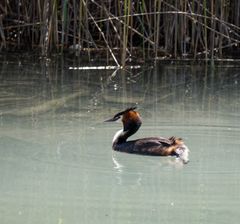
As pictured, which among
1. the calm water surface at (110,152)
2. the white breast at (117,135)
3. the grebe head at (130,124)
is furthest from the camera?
the grebe head at (130,124)

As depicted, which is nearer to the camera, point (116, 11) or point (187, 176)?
point (187, 176)

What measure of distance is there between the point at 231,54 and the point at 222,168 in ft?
18.9

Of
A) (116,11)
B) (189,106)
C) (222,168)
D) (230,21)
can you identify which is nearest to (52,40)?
(116,11)

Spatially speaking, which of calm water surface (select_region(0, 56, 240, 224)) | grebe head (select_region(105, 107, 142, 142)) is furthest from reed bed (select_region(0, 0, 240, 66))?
grebe head (select_region(105, 107, 142, 142))

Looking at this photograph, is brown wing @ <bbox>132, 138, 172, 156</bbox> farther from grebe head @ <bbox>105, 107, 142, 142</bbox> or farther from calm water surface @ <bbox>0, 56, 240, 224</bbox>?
grebe head @ <bbox>105, 107, 142, 142</bbox>

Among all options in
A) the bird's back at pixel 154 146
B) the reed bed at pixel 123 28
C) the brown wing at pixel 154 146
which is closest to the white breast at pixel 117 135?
the bird's back at pixel 154 146

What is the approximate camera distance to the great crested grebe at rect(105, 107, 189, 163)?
5.57 metres

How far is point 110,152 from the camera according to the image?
5848mm

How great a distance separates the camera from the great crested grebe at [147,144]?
5570mm

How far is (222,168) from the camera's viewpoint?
530 cm

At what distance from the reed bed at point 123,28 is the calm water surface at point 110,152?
2.93 ft

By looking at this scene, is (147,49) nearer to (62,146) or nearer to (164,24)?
(164,24)

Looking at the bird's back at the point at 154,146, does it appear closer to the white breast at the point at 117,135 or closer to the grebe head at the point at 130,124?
the white breast at the point at 117,135

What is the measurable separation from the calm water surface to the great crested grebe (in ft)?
0.18
